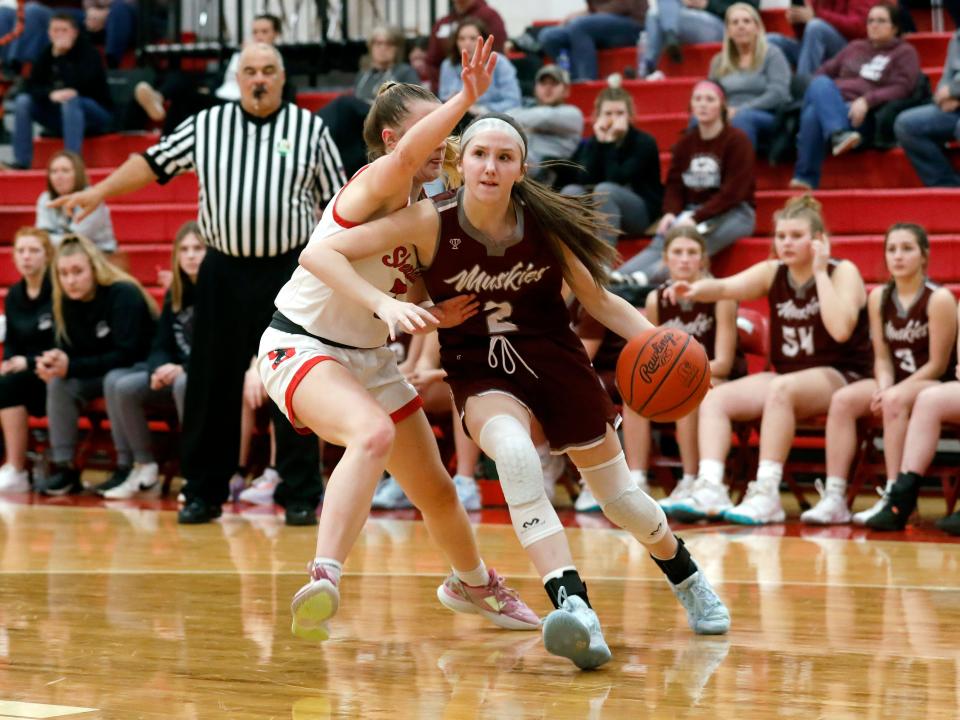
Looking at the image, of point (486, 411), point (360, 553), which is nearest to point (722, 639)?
point (486, 411)

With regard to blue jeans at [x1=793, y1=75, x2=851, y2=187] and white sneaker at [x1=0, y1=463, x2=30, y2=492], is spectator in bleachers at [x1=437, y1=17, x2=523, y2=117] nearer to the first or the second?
blue jeans at [x1=793, y1=75, x2=851, y2=187]

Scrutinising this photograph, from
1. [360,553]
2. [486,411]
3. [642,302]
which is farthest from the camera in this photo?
[642,302]

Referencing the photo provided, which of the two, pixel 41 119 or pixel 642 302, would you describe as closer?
pixel 642 302

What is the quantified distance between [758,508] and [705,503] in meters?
0.24

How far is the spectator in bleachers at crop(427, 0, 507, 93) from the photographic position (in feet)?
33.6

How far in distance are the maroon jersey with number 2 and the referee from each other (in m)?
2.60

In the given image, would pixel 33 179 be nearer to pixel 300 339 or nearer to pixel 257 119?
pixel 257 119

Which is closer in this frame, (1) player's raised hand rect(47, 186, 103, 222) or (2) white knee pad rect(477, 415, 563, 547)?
(2) white knee pad rect(477, 415, 563, 547)

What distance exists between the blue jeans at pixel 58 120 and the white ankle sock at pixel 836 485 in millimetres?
6774

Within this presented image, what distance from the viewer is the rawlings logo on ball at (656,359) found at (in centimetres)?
392

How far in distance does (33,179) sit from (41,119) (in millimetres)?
657

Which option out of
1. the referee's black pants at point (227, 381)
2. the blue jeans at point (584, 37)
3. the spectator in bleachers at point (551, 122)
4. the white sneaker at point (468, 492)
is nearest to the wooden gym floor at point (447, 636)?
the referee's black pants at point (227, 381)

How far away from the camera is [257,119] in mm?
6500

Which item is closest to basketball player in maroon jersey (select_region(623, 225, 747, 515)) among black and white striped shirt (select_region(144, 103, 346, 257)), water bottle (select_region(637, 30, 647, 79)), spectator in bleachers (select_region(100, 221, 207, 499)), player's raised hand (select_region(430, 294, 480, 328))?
black and white striped shirt (select_region(144, 103, 346, 257))
